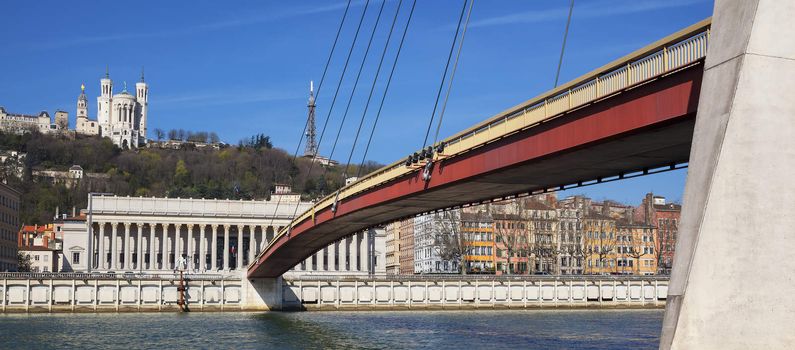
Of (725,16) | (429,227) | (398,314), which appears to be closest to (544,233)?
(429,227)

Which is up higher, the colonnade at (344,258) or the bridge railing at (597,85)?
the bridge railing at (597,85)

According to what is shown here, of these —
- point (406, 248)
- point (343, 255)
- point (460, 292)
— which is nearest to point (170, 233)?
point (343, 255)

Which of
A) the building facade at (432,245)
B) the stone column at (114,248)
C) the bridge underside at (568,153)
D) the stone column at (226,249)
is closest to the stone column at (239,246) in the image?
the stone column at (226,249)

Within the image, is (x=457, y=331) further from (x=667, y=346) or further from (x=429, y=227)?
(x=429, y=227)

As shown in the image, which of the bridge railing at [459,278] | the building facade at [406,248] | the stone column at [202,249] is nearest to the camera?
the bridge railing at [459,278]

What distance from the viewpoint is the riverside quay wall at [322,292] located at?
259 feet

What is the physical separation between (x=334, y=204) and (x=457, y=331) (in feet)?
33.0

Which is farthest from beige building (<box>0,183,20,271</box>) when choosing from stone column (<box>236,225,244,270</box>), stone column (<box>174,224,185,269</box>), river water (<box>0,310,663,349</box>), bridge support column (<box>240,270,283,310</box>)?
river water (<box>0,310,663,349</box>)

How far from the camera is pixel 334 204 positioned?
53656 millimetres

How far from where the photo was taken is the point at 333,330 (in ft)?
193

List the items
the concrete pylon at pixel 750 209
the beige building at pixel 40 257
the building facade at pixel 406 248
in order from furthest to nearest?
the building facade at pixel 406 248 < the beige building at pixel 40 257 < the concrete pylon at pixel 750 209

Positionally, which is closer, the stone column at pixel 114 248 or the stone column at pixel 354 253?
Answer: the stone column at pixel 114 248

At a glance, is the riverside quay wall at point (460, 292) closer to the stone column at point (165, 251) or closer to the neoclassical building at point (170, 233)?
the neoclassical building at point (170, 233)

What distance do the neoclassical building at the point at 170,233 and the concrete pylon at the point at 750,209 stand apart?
120665 mm
